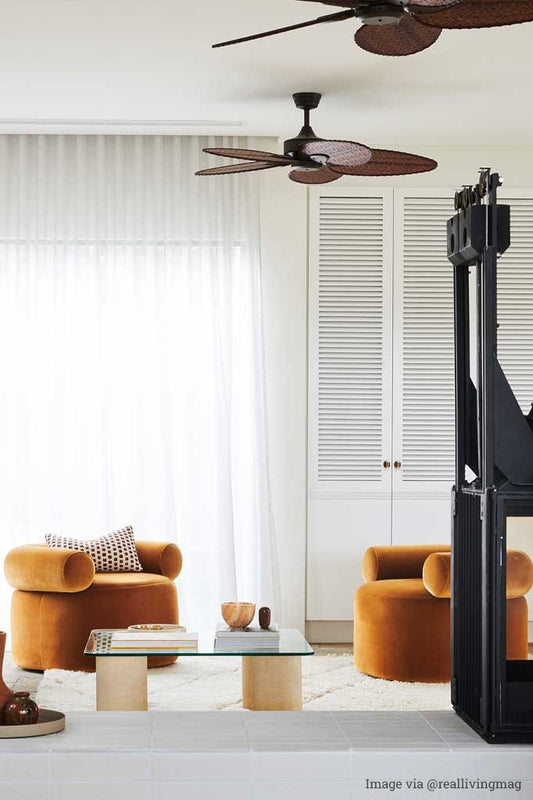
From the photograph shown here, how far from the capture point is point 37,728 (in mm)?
2736

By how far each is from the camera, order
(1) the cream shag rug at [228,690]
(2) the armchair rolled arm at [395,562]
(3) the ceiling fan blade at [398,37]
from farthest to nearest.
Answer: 1. (2) the armchair rolled arm at [395,562]
2. (1) the cream shag rug at [228,690]
3. (3) the ceiling fan blade at [398,37]

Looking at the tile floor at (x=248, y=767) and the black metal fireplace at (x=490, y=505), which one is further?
the black metal fireplace at (x=490, y=505)

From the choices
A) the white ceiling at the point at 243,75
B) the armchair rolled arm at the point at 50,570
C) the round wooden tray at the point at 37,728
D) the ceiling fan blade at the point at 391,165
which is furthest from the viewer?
the armchair rolled arm at the point at 50,570

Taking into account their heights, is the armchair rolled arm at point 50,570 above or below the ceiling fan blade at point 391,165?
below

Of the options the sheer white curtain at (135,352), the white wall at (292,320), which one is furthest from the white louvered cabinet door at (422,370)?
the sheer white curtain at (135,352)

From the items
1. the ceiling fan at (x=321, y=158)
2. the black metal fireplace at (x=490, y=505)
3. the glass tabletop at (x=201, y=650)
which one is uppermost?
the ceiling fan at (x=321, y=158)

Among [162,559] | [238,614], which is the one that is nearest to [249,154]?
[238,614]

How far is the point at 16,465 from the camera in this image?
19.9 feet

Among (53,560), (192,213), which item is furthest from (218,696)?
(192,213)

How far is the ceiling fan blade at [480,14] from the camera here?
2.66 m

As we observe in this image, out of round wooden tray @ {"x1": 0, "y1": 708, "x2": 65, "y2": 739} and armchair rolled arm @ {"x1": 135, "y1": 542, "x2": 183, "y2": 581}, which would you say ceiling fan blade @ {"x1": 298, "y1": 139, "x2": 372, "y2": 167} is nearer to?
armchair rolled arm @ {"x1": 135, "y1": 542, "x2": 183, "y2": 581}

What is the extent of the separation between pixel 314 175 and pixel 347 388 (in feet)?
5.10

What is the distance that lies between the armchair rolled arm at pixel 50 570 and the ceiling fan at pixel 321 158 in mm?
1972

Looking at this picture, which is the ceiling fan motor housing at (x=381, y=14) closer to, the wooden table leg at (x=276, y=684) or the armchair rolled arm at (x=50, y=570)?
the wooden table leg at (x=276, y=684)
